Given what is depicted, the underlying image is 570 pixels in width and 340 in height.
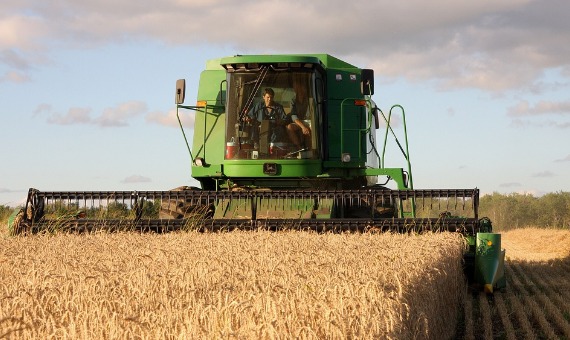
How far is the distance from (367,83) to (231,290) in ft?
24.6

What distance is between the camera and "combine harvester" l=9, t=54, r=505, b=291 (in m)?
11.4

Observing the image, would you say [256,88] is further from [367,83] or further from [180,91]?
[367,83]

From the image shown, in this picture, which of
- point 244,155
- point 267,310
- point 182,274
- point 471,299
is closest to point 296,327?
point 267,310

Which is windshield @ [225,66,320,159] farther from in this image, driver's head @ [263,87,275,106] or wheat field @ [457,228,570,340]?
wheat field @ [457,228,570,340]

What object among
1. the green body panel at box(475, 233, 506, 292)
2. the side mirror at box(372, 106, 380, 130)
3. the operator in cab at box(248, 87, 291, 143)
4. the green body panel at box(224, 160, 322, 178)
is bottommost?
the green body panel at box(475, 233, 506, 292)

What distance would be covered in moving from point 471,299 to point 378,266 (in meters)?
5.07

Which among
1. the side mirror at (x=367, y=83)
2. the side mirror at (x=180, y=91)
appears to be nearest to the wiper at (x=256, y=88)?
the side mirror at (x=180, y=91)

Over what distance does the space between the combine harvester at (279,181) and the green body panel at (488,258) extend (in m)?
0.17

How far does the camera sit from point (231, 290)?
5.11m

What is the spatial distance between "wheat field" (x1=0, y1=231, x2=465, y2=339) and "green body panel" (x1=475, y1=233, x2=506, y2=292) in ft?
5.75

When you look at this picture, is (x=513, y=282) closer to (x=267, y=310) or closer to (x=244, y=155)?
(x=244, y=155)

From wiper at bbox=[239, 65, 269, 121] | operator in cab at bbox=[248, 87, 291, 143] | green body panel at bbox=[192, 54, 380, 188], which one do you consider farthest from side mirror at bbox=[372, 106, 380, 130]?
wiper at bbox=[239, 65, 269, 121]

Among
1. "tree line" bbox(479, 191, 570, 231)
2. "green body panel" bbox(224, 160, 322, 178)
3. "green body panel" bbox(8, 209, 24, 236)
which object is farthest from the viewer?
"tree line" bbox(479, 191, 570, 231)

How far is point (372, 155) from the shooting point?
13.9 metres
